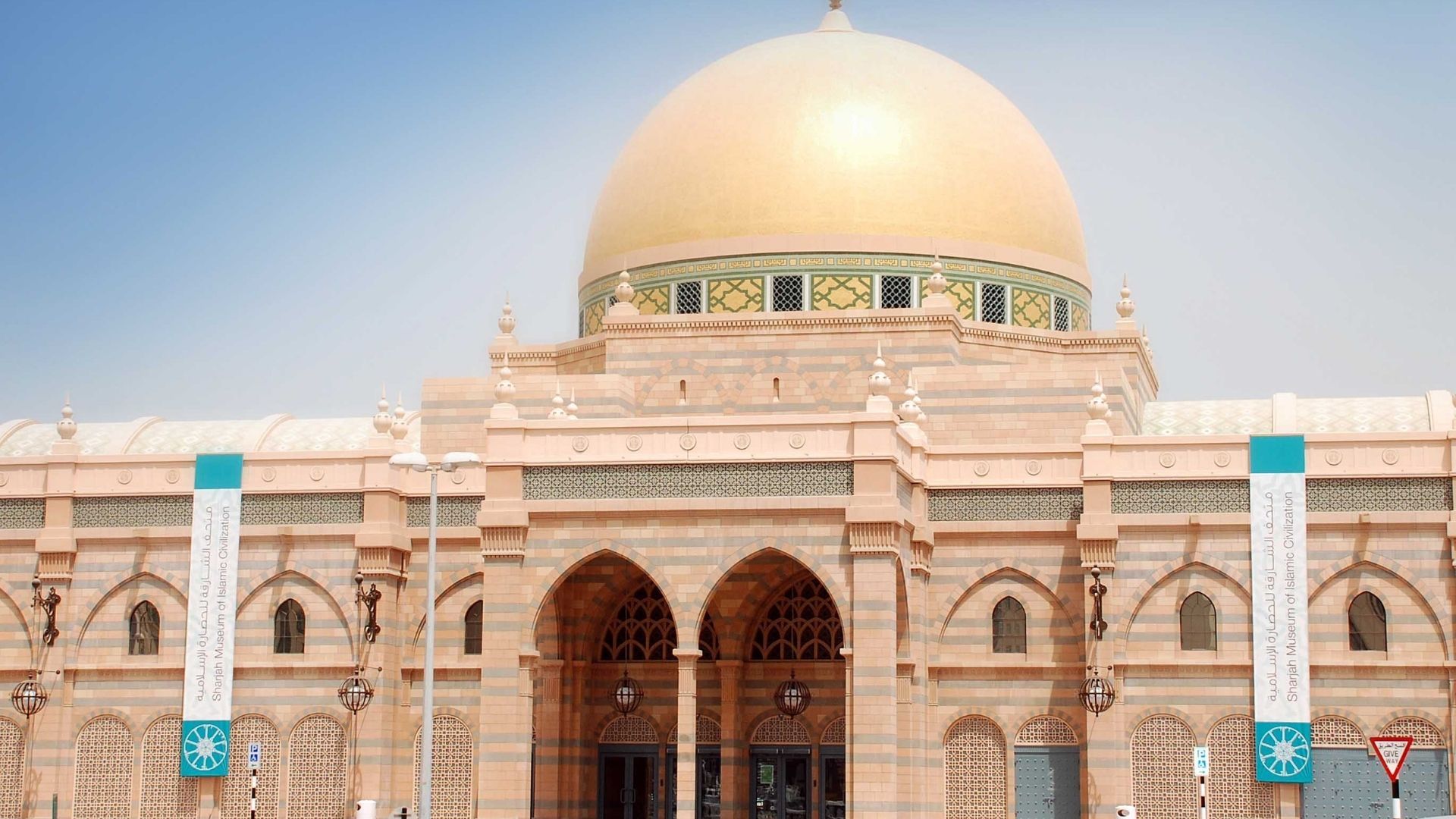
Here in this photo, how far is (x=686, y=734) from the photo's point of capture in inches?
1141

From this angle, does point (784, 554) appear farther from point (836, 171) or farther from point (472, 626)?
point (836, 171)

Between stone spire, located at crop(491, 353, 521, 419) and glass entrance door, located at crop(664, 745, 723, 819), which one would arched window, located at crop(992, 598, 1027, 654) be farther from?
stone spire, located at crop(491, 353, 521, 419)

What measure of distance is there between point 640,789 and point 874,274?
31.3 feet

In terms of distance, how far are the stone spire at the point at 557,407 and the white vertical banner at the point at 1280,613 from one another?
33.0 feet

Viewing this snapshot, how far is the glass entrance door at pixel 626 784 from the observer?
107 feet

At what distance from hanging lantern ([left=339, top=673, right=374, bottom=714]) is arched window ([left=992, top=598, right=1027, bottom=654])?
9.41 metres

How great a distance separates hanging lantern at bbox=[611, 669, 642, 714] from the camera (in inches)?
1287

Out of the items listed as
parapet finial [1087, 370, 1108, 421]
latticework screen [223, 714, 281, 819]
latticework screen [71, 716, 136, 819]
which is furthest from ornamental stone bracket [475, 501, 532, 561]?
parapet finial [1087, 370, 1108, 421]

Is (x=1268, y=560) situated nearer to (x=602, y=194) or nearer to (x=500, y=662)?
(x=500, y=662)

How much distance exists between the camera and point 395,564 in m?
32.5

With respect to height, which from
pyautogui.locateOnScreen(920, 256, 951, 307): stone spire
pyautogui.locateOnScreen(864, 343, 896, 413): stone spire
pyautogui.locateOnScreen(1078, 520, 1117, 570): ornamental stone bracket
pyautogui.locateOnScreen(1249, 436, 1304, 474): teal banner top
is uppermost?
pyautogui.locateOnScreen(920, 256, 951, 307): stone spire

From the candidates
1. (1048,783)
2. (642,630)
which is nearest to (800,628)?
(642,630)

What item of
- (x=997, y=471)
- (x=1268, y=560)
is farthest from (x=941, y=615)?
(x=1268, y=560)

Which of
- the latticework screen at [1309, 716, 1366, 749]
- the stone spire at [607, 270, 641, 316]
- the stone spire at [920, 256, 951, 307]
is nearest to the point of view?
the latticework screen at [1309, 716, 1366, 749]
